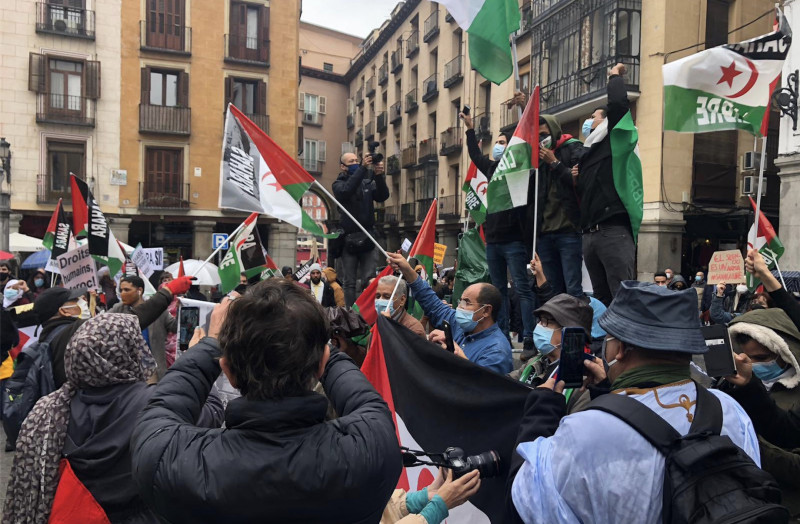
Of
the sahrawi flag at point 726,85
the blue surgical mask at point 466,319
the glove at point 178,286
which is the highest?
the sahrawi flag at point 726,85

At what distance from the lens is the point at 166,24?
25.0 meters

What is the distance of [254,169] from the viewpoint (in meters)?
5.24

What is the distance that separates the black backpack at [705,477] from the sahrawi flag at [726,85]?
325cm

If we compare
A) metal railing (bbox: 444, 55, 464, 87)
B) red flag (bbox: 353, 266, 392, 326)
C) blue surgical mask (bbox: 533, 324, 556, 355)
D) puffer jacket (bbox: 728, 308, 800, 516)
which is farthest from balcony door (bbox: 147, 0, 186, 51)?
puffer jacket (bbox: 728, 308, 800, 516)

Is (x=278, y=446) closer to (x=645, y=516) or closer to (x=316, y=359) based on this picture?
(x=316, y=359)

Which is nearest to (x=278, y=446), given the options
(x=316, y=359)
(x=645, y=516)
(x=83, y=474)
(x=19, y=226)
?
(x=316, y=359)

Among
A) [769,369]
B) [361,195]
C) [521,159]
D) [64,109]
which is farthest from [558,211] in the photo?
[64,109]

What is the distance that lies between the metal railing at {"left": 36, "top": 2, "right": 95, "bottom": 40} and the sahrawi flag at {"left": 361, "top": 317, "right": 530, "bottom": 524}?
2499cm

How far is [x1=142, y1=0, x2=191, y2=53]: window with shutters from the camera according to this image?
24750 mm

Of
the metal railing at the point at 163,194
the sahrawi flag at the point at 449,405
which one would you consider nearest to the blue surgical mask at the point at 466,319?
the sahrawi flag at the point at 449,405

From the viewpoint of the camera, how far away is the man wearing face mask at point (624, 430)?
1696mm

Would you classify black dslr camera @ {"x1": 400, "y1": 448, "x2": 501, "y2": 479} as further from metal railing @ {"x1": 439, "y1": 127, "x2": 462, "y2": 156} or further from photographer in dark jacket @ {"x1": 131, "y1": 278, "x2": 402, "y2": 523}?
metal railing @ {"x1": 439, "y1": 127, "x2": 462, "y2": 156}

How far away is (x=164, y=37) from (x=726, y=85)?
80.4 ft

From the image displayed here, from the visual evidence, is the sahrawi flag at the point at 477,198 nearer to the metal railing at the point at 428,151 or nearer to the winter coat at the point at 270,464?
the winter coat at the point at 270,464
